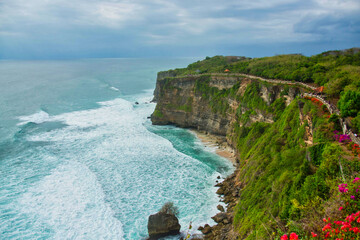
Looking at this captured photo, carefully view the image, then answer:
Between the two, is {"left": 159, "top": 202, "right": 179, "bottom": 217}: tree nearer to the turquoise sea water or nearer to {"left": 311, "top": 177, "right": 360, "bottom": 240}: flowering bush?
the turquoise sea water

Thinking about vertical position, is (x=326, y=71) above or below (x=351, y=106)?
above

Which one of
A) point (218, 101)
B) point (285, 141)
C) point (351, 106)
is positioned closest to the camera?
point (351, 106)

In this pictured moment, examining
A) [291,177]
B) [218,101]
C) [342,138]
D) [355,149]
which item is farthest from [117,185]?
[218,101]

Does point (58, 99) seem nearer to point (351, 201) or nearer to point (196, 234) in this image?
point (196, 234)

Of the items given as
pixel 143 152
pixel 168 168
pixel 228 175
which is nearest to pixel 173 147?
pixel 143 152

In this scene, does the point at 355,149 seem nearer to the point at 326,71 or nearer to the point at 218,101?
the point at 326,71

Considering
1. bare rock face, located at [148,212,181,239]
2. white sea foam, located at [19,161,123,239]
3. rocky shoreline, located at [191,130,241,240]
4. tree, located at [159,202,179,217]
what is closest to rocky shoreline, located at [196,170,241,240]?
rocky shoreline, located at [191,130,241,240]
